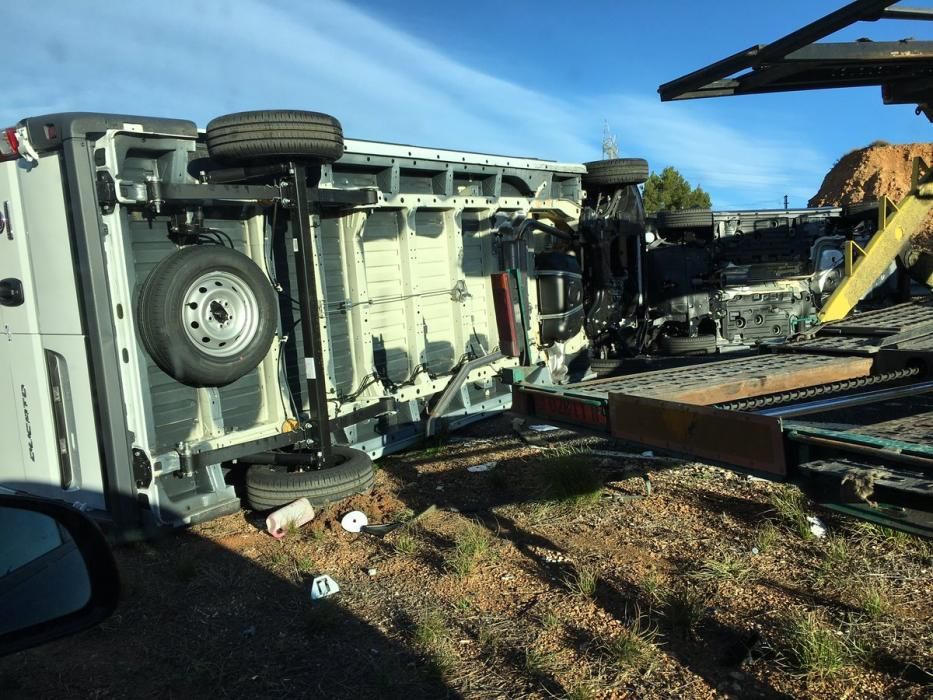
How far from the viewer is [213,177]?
17.9 ft

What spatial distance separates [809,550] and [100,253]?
4.54 metres

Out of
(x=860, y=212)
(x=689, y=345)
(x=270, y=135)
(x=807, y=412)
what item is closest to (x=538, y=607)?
(x=807, y=412)

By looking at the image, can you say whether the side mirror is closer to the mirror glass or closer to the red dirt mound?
the mirror glass

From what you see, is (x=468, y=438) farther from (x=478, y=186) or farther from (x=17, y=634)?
(x=17, y=634)

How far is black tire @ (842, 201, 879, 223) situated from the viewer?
11844 mm

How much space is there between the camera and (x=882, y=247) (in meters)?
6.43

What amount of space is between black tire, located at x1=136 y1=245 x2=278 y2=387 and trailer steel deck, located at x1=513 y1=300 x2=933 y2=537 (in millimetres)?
2113

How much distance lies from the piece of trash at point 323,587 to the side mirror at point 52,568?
2.23 meters

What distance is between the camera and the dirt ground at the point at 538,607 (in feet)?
10.5

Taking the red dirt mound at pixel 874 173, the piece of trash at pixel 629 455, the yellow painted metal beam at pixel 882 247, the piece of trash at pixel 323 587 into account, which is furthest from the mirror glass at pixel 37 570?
→ the red dirt mound at pixel 874 173

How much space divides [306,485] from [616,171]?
5.63 meters

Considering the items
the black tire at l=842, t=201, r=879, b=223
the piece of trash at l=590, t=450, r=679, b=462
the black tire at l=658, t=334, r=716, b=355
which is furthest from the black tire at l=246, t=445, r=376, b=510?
the black tire at l=842, t=201, r=879, b=223

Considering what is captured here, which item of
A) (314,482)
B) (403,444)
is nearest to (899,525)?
(314,482)

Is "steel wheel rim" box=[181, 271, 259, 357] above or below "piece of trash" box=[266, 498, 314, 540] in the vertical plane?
above
